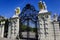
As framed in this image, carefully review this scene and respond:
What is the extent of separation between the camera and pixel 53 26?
9.46m

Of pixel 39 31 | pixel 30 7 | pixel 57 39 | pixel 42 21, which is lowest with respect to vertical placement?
pixel 57 39

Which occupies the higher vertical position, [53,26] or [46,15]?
[46,15]

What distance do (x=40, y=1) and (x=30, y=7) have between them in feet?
3.95

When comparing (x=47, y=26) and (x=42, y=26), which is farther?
(x=42, y=26)

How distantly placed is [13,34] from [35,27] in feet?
8.03

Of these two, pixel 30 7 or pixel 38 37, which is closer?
pixel 38 37

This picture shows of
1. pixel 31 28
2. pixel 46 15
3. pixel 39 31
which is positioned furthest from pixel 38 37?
pixel 46 15

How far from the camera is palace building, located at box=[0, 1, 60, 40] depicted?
9375 millimetres

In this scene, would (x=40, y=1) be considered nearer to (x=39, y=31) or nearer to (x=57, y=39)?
(x=39, y=31)

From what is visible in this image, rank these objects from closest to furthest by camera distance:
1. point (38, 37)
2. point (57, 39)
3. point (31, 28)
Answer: point (57, 39) → point (38, 37) → point (31, 28)

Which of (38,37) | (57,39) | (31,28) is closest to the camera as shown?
(57,39)

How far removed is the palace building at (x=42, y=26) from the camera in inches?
369

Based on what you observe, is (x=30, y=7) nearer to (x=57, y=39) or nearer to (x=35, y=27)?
(x=35, y=27)

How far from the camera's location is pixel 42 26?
9820mm
